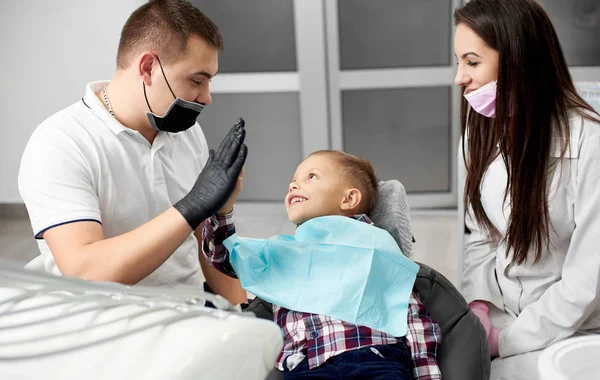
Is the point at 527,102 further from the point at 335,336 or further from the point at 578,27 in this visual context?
the point at 578,27

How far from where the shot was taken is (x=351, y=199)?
1.74 metres

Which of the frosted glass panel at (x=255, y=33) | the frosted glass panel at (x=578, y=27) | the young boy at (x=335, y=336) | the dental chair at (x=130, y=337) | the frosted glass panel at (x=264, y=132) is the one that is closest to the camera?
the dental chair at (x=130, y=337)

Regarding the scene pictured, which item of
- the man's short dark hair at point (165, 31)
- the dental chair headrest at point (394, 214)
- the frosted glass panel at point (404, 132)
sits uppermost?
the man's short dark hair at point (165, 31)

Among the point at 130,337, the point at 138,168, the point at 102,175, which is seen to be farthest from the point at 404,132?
the point at 130,337

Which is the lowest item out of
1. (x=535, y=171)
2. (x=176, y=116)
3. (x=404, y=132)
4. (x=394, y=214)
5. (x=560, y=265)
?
(x=404, y=132)

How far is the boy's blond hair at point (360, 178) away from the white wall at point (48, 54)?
2304 millimetres

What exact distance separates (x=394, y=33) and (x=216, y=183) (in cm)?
254

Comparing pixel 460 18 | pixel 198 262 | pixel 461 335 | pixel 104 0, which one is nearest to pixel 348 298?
pixel 461 335

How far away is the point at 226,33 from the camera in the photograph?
12.8 ft

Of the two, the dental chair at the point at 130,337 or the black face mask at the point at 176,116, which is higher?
the black face mask at the point at 176,116

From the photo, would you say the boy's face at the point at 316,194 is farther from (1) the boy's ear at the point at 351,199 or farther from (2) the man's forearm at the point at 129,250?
(2) the man's forearm at the point at 129,250

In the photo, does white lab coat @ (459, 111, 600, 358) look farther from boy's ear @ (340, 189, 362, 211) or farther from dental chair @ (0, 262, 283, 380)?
dental chair @ (0, 262, 283, 380)

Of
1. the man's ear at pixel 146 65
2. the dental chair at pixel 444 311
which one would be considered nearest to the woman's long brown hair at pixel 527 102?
the dental chair at pixel 444 311

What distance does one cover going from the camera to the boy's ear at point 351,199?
1729mm
